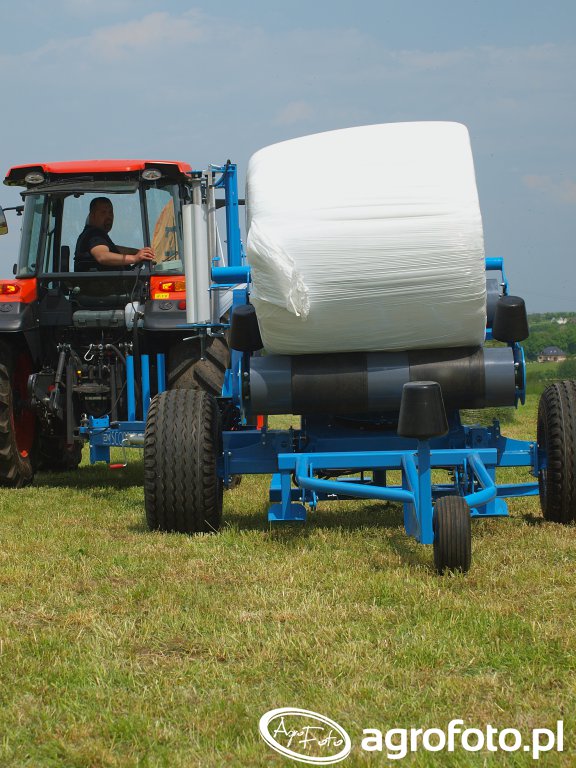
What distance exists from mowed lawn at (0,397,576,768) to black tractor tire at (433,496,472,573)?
0.10m

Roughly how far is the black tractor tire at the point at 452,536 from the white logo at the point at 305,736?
5.57 ft

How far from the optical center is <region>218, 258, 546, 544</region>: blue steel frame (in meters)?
5.54

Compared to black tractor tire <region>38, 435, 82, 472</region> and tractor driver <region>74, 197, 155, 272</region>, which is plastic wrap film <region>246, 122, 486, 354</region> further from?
black tractor tire <region>38, 435, 82, 472</region>

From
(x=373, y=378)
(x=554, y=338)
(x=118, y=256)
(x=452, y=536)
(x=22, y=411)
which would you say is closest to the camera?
(x=452, y=536)

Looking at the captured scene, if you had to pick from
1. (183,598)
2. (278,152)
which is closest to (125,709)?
(183,598)

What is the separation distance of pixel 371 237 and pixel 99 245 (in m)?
3.90

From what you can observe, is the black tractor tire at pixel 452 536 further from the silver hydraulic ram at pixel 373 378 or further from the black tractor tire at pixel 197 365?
the black tractor tire at pixel 197 365

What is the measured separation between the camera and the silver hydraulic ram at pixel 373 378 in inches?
231

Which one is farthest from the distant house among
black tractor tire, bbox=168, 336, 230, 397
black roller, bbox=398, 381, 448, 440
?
black roller, bbox=398, 381, 448, 440

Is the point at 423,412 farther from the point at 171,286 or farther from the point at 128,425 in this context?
the point at 171,286

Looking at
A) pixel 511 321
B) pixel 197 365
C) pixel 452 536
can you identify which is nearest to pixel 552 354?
pixel 197 365

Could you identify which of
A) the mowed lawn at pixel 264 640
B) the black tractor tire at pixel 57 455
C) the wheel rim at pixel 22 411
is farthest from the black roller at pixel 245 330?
the black tractor tire at pixel 57 455

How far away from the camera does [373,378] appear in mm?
5859

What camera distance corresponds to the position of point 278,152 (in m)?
5.75
